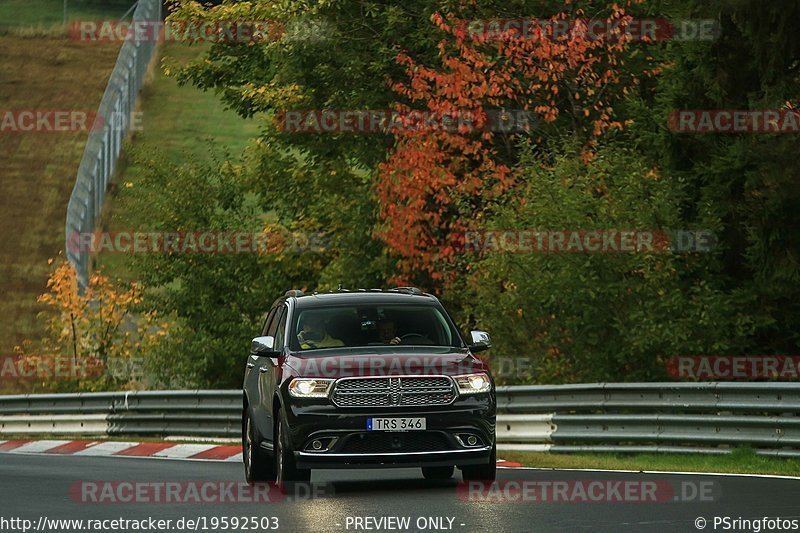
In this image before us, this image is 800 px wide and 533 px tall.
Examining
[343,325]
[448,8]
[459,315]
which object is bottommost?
[459,315]

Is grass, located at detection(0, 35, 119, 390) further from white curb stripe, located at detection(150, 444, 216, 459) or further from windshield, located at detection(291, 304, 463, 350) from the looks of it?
windshield, located at detection(291, 304, 463, 350)

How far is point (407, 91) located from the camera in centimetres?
3247

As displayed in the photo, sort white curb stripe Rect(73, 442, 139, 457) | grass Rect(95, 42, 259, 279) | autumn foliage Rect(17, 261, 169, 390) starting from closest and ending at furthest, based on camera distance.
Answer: white curb stripe Rect(73, 442, 139, 457)
autumn foliage Rect(17, 261, 169, 390)
grass Rect(95, 42, 259, 279)

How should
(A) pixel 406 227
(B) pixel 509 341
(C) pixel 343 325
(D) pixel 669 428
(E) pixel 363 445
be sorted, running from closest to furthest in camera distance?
(E) pixel 363 445 < (C) pixel 343 325 < (D) pixel 669 428 < (B) pixel 509 341 < (A) pixel 406 227

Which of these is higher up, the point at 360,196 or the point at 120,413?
the point at 360,196

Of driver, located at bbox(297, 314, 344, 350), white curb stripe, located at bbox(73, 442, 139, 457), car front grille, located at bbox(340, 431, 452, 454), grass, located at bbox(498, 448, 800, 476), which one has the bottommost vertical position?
white curb stripe, located at bbox(73, 442, 139, 457)

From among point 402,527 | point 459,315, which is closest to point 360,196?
point 459,315

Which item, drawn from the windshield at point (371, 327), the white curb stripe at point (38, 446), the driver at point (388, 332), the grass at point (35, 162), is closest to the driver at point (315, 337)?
the windshield at point (371, 327)

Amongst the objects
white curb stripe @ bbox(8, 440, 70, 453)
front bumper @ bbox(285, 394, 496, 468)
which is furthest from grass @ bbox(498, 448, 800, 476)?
white curb stripe @ bbox(8, 440, 70, 453)

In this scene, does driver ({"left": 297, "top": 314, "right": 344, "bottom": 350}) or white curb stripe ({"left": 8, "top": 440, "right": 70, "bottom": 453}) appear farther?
white curb stripe ({"left": 8, "top": 440, "right": 70, "bottom": 453})

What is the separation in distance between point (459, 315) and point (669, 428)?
13.3 m

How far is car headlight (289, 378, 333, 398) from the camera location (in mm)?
17062

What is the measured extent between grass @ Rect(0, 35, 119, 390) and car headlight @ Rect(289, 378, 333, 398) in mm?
33929

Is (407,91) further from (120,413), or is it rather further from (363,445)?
(363,445)
